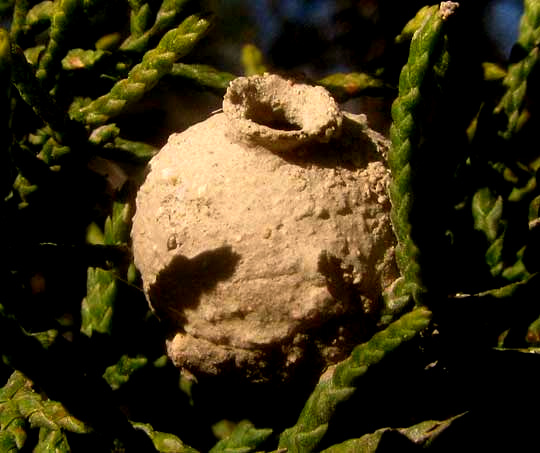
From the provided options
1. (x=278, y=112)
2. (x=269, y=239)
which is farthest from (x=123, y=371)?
(x=278, y=112)

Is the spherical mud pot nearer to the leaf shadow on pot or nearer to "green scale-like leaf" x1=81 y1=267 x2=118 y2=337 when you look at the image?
the leaf shadow on pot

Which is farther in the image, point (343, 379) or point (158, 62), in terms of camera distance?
point (158, 62)

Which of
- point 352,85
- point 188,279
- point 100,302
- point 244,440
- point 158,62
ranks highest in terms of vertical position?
point 158,62

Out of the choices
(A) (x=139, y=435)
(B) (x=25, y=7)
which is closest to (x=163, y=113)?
(B) (x=25, y=7)

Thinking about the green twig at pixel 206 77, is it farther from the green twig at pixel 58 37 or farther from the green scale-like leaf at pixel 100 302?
the green scale-like leaf at pixel 100 302

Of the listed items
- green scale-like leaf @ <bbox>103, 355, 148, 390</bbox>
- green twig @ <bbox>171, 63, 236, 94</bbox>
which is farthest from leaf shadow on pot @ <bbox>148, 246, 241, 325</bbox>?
green twig @ <bbox>171, 63, 236, 94</bbox>

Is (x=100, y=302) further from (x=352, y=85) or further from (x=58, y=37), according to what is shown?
(x=352, y=85)

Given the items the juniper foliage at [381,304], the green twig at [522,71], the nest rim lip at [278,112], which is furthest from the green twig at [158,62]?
the green twig at [522,71]
